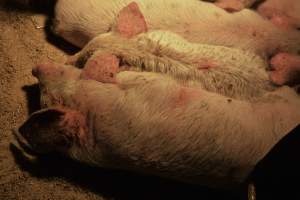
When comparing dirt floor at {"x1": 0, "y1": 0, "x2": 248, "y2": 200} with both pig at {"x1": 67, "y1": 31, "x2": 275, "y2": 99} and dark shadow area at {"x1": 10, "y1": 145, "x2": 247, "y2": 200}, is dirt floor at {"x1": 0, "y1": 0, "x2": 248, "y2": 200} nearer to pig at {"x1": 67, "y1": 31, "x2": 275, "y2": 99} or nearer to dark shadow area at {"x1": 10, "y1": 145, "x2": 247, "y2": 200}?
dark shadow area at {"x1": 10, "y1": 145, "x2": 247, "y2": 200}

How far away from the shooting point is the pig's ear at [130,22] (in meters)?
1.89

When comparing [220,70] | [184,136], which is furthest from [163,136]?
[220,70]

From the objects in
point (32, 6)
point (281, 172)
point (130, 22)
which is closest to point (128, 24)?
point (130, 22)

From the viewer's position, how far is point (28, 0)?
7.21 ft

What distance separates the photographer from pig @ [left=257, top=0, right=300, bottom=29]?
204 centimetres

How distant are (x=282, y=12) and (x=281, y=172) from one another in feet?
3.71

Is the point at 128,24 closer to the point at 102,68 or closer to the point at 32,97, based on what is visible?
the point at 102,68

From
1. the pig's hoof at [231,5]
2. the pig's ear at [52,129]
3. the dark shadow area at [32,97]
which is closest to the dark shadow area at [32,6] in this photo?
the dark shadow area at [32,97]

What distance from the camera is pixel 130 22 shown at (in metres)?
1.90

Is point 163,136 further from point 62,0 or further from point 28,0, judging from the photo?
point 28,0

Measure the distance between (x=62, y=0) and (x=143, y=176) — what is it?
3.34ft

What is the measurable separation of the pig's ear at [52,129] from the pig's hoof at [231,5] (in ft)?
3.27

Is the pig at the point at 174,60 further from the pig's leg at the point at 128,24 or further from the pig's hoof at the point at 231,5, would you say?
the pig's hoof at the point at 231,5

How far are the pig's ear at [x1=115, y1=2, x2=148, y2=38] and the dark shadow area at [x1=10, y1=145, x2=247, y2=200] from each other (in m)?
0.68
